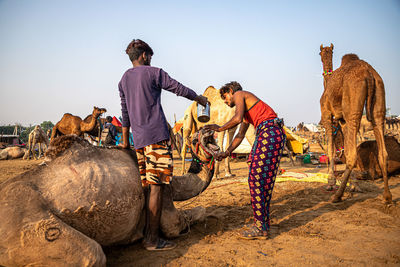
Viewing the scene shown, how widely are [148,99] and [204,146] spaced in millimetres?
971

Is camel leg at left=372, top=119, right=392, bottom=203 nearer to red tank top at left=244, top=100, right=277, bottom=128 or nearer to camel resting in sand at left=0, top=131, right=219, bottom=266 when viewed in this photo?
red tank top at left=244, top=100, right=277, bottom=128

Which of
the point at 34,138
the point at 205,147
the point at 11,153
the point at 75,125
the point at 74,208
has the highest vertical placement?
the point at 75,125

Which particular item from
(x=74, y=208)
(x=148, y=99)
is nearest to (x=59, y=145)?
(x=74, y=208)

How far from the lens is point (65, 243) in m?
1.84

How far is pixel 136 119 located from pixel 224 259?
168cm

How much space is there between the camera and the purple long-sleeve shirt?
2.70m

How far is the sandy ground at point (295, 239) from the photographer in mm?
2369

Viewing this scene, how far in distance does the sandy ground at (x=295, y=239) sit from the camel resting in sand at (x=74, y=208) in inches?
12.1

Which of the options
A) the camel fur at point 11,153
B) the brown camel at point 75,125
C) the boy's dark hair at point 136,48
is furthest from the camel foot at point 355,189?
the camel fur at point 11,153

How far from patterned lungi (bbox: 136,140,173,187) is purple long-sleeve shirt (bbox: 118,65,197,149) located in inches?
3.1

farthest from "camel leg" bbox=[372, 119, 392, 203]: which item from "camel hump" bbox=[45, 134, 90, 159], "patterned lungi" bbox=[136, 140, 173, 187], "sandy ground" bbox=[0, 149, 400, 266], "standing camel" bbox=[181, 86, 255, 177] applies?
"camel hump" bbox=[45, 134, 90, 159]

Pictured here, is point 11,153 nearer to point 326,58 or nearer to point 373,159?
point 326,58

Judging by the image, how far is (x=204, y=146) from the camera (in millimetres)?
3254

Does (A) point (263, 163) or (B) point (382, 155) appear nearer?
(A) point (263, 163)
